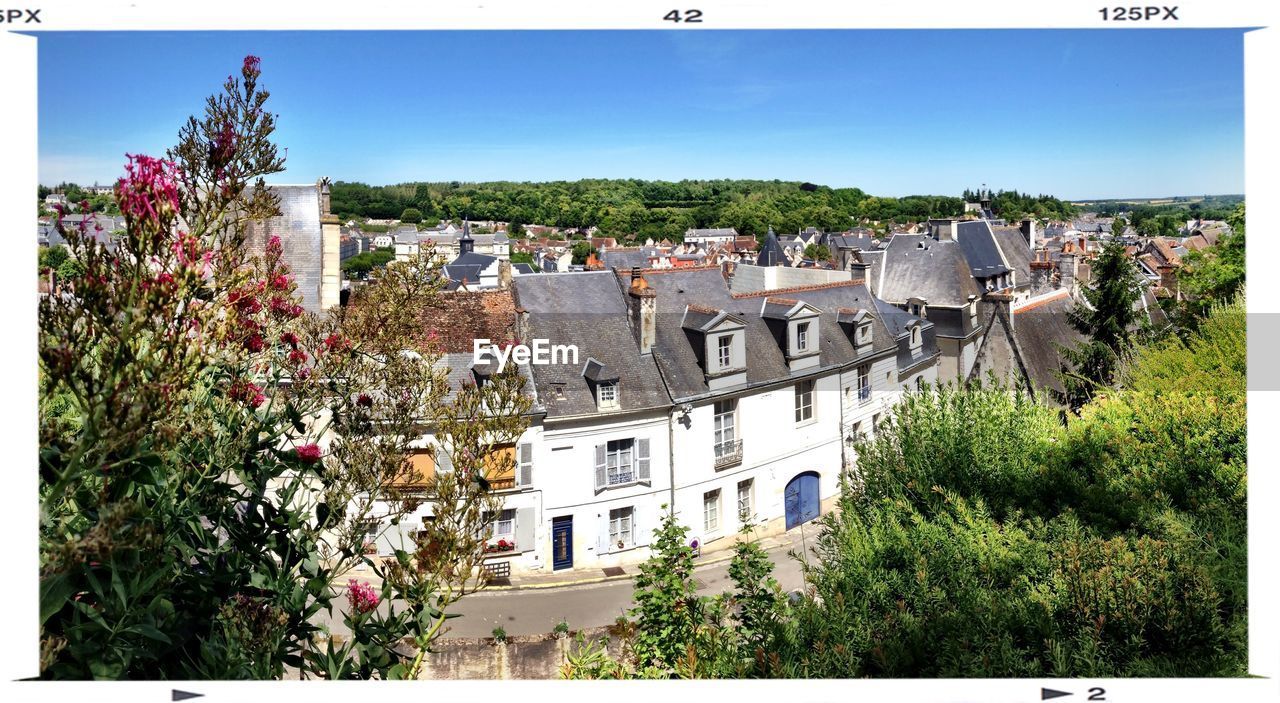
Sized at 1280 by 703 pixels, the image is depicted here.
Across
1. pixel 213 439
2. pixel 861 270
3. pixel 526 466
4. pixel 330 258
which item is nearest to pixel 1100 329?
pixel 861 270

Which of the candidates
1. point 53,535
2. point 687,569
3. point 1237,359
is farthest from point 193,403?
point 1237,359

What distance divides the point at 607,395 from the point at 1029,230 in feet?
9.12

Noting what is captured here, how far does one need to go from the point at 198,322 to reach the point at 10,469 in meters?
1.36

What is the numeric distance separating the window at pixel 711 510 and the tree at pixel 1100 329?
2.74 metres

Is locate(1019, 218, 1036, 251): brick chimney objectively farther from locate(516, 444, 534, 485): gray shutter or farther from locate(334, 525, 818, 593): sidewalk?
locate(516, 444, 534, 485): gray shutter

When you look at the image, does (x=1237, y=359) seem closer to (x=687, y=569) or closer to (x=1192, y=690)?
(x=1192, y=690)

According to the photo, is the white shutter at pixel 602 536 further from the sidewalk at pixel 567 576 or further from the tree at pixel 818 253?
the tree at pixel 818 253

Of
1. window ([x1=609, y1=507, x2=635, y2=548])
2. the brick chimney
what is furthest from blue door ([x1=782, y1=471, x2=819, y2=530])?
the brick chimney

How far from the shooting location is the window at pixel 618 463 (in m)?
4.34

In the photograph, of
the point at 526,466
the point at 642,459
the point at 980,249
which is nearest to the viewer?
the point at 526,466

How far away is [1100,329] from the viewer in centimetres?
593

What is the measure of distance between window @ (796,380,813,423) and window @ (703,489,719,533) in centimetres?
60

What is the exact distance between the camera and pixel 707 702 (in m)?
2.78

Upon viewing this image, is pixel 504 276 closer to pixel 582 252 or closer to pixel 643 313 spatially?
pixel 582 252
